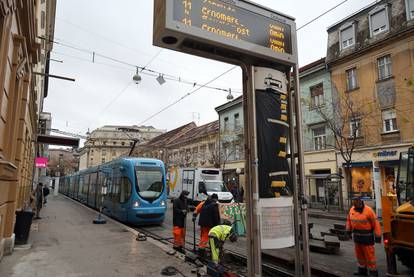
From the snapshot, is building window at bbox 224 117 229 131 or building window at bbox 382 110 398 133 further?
building window at bbox 224 117 229 131

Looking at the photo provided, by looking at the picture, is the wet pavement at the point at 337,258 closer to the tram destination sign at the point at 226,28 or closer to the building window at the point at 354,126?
the tram destination sign at the point at 226,28

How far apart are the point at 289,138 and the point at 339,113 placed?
64.1 feet

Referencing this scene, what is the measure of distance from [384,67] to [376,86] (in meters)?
1.30

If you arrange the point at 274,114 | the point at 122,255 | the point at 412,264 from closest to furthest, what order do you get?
the point at 274,114, the point at 412,264, the point at 122,255

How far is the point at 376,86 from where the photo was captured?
71.2ft

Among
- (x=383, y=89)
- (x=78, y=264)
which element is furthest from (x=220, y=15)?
(x=383, y=89)

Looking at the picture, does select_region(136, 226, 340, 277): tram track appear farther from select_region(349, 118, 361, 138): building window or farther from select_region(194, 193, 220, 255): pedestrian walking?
select_region(349, 118, 361, 138): building window

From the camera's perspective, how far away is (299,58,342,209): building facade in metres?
24.8

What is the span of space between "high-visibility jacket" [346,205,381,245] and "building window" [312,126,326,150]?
18.8 m

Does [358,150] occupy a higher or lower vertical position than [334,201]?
higher

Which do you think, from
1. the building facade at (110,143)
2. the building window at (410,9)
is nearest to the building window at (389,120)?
the building window at (410,9)

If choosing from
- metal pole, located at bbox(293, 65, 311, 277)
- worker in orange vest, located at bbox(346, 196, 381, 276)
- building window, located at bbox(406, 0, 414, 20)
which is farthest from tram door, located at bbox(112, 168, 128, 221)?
building window, located at bbox(406, 0, 414, 20)

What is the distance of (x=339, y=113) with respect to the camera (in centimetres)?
2311

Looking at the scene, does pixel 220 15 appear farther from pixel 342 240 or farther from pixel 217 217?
pixel 342 240
